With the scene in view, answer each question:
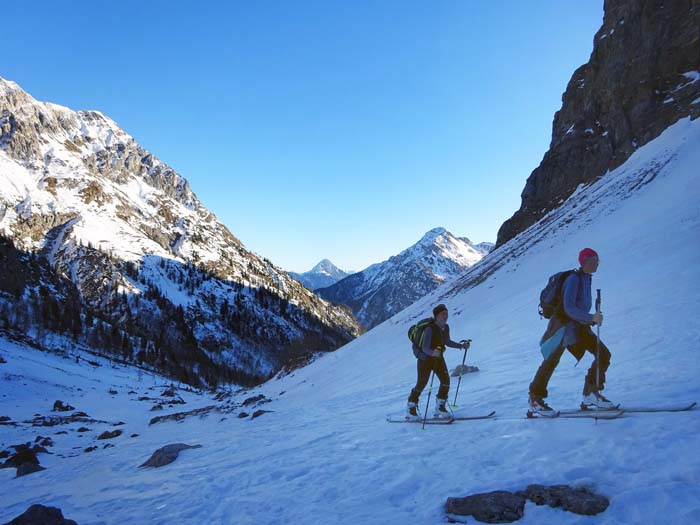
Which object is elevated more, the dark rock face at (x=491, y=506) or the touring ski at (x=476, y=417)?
the dark rock face at (x=491, y=506)

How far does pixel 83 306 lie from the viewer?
18138 centimetres

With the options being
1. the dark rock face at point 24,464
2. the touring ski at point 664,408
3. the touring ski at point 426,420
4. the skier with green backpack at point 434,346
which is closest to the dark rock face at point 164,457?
the dark rock face at point 24,464

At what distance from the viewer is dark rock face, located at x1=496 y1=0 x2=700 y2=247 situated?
58.2 m

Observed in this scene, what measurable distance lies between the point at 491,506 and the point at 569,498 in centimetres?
85

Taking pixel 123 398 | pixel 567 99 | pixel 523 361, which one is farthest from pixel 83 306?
pixel 523 361

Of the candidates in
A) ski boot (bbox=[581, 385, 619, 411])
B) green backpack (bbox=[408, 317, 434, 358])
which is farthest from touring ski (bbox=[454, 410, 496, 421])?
ski boot (bbox=[581, 385, 619, 411])

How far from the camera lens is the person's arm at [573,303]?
22.7 ft

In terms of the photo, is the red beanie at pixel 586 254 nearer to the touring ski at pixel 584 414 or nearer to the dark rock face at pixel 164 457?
the touring ski at pixel 584 414

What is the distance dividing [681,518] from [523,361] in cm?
1157

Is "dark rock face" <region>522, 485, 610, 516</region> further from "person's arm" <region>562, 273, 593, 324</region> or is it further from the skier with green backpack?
the skier with green backpack

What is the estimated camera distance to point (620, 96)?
67188 mm

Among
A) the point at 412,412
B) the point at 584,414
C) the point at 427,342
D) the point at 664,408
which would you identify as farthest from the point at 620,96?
the point at 584,414

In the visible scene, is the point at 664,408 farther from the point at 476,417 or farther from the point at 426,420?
the point at 426,420

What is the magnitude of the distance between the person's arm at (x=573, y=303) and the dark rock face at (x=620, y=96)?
55.1m
